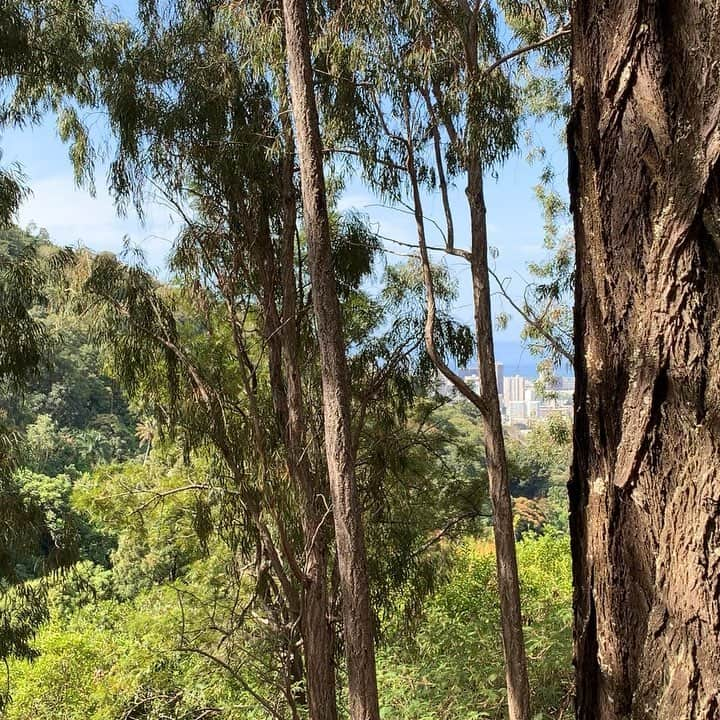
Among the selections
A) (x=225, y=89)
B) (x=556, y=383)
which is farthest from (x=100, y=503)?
(x=556, y=383)

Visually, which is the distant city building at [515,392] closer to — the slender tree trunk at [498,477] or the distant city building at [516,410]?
the distant city building at [516,410]

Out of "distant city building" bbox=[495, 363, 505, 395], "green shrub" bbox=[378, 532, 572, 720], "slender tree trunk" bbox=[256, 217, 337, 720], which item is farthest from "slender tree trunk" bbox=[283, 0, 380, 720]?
"green shrub" bbox=[378, 532, 572, 720]

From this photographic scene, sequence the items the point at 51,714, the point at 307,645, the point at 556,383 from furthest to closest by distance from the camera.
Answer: the point at 556,383 < the point at 51,714 < the point at 307,645

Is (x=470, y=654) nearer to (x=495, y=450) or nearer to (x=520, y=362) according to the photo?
(x=495, y=450)

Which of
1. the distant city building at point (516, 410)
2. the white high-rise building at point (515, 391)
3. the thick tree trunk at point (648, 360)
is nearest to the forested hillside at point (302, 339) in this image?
the thick tree trunk at point (648, 360)

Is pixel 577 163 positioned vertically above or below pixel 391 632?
above

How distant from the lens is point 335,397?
3.24 meters

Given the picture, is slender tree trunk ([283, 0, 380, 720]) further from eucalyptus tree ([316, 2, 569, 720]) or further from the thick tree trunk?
the thick tree trunk

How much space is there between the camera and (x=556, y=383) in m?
7.42

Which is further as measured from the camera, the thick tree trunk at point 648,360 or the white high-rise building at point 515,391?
the white high-rise building at point 515,391

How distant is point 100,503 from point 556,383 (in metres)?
4.09

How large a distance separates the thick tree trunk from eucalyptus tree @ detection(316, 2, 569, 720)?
326cm

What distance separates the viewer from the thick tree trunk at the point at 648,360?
21.4 inches

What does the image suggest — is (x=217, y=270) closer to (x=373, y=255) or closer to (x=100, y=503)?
(x=373, y=255)
